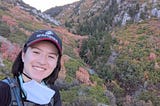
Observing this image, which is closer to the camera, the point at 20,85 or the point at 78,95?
the point at 20,85

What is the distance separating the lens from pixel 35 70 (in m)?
2.82

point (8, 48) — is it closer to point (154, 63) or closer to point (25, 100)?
point (154, 63)

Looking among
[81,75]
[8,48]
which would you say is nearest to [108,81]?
[81,75]

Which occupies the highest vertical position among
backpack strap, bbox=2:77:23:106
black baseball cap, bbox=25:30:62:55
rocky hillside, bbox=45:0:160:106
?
black baseball cap, bbox=25:30:62:55

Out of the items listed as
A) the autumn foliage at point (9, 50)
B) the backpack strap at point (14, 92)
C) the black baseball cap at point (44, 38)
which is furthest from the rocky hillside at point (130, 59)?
the backpack strap at point (14, 92)

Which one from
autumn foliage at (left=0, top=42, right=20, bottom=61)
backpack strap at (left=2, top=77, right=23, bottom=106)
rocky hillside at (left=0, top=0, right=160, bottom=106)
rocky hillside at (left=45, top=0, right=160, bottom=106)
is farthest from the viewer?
rocky hillside at (left=45, top=0, right=160, bottom=106)

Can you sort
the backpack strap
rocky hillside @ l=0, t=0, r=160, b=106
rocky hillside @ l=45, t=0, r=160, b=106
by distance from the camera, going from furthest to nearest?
rocky hillside @ l=45, t=0, r=160, b=106, rocky hillside @ l=0, t=0, r=160, b=106, the backpack strap

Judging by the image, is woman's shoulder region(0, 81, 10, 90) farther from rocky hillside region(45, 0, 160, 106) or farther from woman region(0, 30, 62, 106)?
rocky hillside region(45, 0, 160, 106)

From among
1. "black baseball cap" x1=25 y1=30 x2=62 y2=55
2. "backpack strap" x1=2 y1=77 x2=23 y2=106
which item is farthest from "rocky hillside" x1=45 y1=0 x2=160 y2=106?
"backpack strap" x1=2 y1=77 x2=23 y2=106

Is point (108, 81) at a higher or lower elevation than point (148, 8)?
lower

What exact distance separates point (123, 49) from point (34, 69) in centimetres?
3022

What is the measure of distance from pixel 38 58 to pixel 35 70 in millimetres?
94

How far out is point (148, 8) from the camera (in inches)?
2184

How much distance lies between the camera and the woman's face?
281cm
